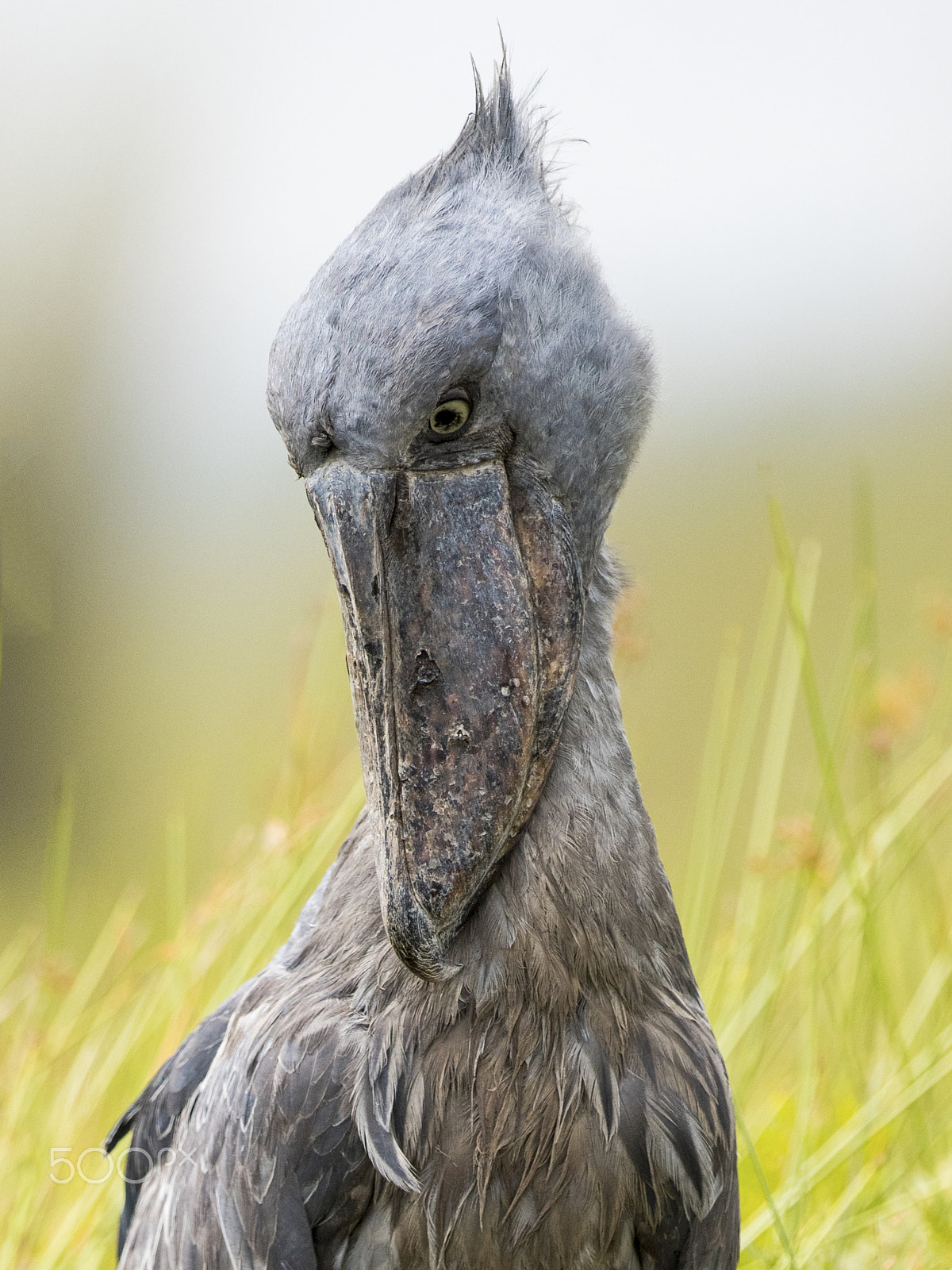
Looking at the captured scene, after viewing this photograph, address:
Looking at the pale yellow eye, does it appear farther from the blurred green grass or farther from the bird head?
the blurred green grass

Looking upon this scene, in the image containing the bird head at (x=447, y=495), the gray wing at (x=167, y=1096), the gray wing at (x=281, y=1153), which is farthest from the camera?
the gray wing at (x=167, y=1096)

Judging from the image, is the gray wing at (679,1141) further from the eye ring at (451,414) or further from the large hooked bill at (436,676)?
the eye ring at (451,414)

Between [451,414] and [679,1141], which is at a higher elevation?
[451,414]

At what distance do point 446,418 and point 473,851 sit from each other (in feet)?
1.44

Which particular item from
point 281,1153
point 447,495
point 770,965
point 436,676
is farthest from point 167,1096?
point 770,965

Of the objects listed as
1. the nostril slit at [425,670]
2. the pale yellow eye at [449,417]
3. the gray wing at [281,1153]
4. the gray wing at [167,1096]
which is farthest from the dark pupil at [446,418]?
the gray wing at [167,1096]

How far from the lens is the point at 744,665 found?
5.76 meters

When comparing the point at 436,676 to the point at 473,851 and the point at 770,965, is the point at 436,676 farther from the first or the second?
the point at 770,965

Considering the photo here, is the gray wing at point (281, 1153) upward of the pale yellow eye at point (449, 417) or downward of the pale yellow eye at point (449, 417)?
downward

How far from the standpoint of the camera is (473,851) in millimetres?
1160

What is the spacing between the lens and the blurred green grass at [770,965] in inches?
76.0

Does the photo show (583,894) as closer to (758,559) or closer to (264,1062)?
(264,1062)

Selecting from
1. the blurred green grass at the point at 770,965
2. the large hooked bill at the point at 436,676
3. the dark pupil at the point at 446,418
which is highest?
the dark pupil at the point at 446,418

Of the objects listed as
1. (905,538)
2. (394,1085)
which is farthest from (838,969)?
(905,538)
